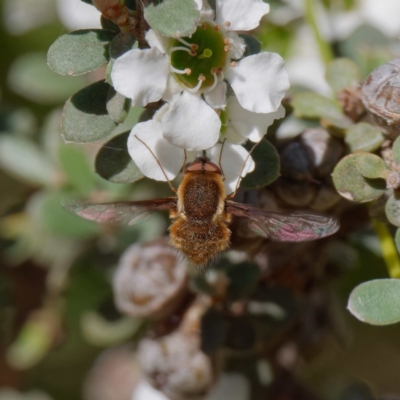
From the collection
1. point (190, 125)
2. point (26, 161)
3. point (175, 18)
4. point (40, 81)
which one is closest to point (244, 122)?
point (190, 125)

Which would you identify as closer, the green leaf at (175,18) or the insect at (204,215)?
the green leaf at (175,18)

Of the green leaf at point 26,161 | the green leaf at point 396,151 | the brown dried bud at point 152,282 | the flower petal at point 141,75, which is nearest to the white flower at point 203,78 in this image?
the flower petal at point 141,75

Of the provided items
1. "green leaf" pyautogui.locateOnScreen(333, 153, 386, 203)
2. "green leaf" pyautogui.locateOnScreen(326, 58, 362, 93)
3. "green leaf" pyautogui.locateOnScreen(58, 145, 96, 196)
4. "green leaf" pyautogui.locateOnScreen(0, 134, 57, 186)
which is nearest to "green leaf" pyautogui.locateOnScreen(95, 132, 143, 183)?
"green leaf" pyautogui.locateOnScreen(333, 153, 386, 203)

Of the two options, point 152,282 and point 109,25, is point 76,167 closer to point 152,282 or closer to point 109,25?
point 152,282

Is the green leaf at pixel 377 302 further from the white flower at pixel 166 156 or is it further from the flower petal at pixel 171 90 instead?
the flower petal at pixel 171 90

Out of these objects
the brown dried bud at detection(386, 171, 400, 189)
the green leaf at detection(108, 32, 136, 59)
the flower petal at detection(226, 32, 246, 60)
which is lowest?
the brown dried bud at detection(386, 171, 400, 189)

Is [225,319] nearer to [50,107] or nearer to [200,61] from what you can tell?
[200,61]

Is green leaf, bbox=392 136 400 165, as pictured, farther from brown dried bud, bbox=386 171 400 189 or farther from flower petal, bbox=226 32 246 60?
flower petal, bbox=226 32 246 60
